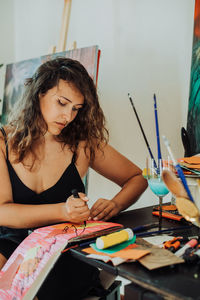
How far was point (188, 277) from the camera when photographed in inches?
22.5

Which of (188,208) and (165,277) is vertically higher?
(188,208)

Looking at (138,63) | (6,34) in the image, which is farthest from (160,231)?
(6,34)

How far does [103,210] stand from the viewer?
1.07m

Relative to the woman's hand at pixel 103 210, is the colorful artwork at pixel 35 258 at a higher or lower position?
lower

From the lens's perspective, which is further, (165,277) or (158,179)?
(158,179)

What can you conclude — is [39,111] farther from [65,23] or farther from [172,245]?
[65,23]

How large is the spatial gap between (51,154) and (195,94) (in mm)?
715

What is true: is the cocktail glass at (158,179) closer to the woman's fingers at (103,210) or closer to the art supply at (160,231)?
the art supply at (160,231)

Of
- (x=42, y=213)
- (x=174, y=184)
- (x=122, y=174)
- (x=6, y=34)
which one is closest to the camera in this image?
(x=174, y=184)

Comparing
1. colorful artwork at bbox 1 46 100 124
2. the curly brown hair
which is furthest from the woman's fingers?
colorful artwork at bbox 1 46 100 124

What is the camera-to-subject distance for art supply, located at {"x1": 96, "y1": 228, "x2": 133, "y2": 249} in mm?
694

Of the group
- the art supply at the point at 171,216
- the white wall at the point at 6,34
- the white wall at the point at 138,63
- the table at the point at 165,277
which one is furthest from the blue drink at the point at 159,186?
the white wall at the point at 6,34

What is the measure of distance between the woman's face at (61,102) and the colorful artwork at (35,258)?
456 mm

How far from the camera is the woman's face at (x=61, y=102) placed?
1.17m
